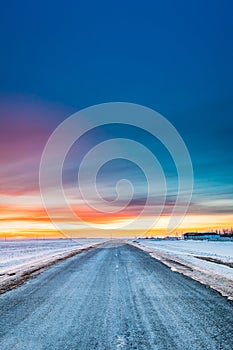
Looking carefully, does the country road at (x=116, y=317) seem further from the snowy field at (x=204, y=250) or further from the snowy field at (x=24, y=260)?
the snowy field at (x=204, y=250)

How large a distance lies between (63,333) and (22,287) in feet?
20.9

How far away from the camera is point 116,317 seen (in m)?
7.33

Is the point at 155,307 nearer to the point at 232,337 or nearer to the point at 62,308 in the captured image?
the point at 62,308

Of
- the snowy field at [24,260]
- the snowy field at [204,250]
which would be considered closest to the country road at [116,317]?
the snowy field at [24,260]

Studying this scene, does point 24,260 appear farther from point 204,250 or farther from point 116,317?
point 204,250

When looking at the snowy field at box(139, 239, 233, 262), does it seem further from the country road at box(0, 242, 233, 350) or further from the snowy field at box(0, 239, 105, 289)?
the country road at box(0, 242, 233, 350)

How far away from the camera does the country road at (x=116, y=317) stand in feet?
18.3

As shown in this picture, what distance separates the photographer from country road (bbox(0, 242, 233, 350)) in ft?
18.3

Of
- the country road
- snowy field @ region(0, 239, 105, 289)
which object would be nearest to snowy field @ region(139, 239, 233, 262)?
snowy field @ region(0, 239, 105, 289)

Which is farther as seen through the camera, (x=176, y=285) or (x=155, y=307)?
(x=176, y=285)

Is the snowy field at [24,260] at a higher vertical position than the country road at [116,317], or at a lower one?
higher

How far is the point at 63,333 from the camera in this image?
618 centimetres

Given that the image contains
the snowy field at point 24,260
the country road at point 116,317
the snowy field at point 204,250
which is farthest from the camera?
the snowy field at point 204,250

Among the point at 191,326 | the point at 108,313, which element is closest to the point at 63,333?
the point at 108,313
